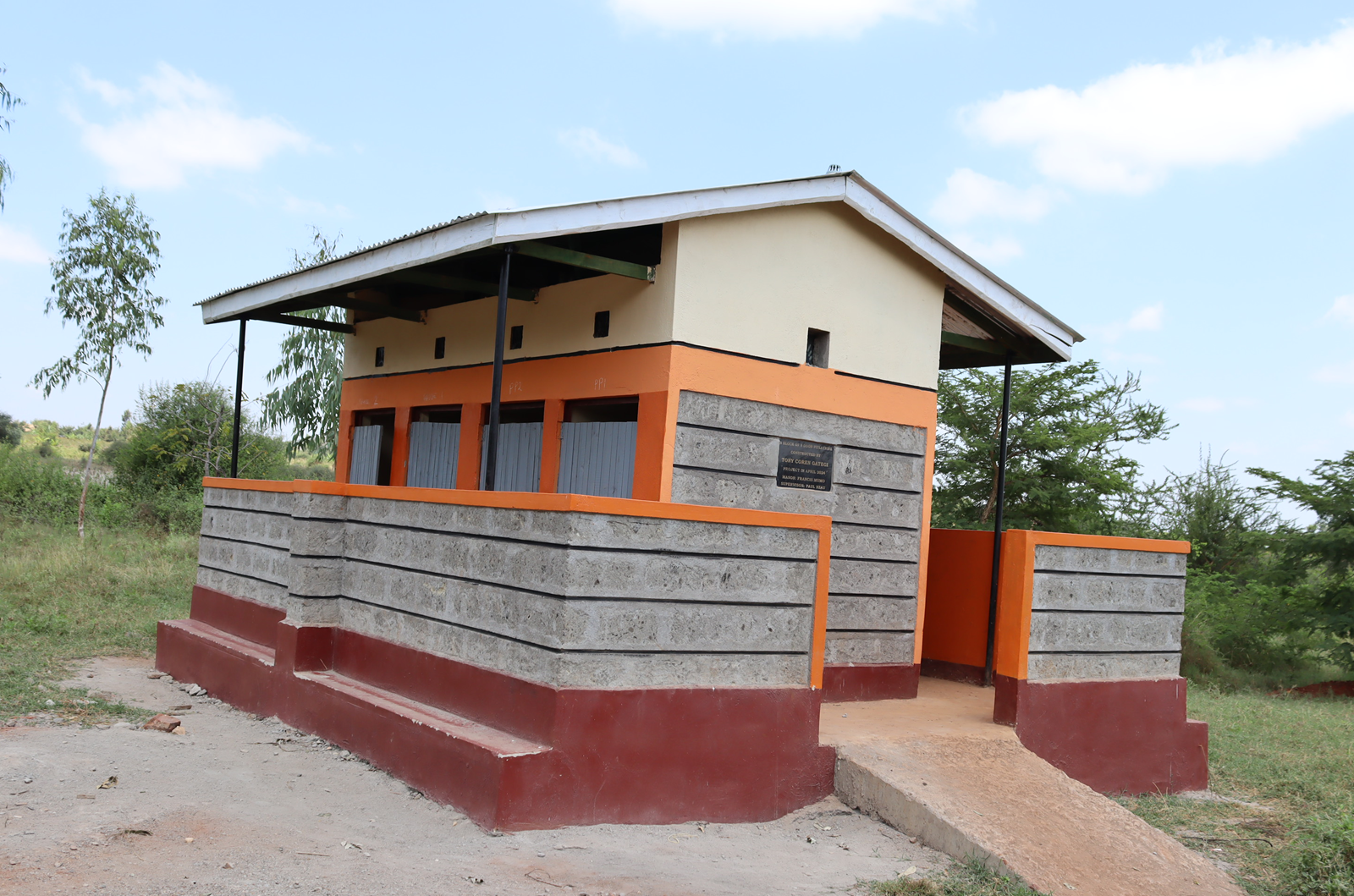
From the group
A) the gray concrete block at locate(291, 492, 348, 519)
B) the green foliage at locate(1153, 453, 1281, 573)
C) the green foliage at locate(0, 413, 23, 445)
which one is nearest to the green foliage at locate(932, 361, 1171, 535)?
the green foliage at locate(1153, 453, 1281, 573)

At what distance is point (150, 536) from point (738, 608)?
18654 millimetres

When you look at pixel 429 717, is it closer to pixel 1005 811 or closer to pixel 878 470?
pixel 1005 811

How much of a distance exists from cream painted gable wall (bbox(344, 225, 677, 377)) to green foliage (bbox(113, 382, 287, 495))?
1357cm

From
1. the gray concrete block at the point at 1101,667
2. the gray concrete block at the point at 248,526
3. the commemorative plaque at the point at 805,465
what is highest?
the commemorative plaque at the point at 805,465

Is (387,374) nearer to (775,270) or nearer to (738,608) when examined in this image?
(775,270)

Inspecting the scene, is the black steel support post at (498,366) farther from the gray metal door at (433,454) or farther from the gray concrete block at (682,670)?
the gray metal door at (433,454)

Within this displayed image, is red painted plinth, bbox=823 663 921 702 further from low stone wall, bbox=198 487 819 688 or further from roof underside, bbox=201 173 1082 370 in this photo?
roof underside, bbox=201 173 1082 370

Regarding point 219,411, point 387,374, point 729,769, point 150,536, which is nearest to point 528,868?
point 729,769

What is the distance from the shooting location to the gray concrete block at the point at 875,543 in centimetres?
894

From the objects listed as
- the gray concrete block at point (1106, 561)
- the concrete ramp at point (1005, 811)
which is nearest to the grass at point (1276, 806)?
the concrete ramp at point (1005, 811)

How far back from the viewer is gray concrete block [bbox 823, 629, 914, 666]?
8.88m

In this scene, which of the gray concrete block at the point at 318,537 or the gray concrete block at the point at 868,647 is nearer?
the gray concrete block at the point at 318,537

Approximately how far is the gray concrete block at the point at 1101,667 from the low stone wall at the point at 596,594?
2.24m

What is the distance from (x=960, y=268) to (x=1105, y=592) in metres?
3.04
